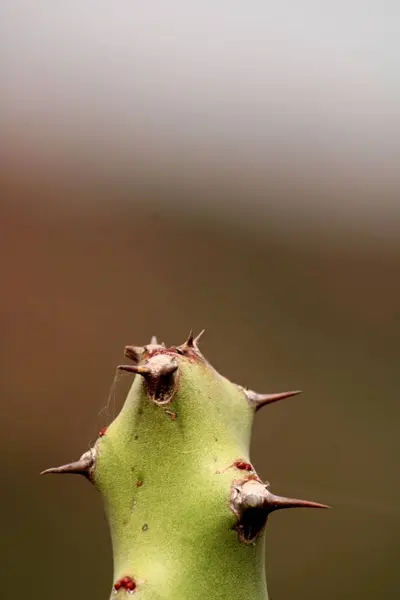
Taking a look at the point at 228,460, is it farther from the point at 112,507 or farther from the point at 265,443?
the point at 265,443

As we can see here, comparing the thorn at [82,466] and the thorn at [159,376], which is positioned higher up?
the thorn at [159,376]

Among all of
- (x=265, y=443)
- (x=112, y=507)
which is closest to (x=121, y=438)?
(x=112, y=507)

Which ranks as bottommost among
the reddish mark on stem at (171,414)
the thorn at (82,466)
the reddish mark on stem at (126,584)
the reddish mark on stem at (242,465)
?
the reddish mark on stem at (126,584)

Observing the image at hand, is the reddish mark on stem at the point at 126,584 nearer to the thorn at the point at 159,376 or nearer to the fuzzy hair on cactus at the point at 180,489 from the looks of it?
the fuzzy hair on cactus at the point at 180,489

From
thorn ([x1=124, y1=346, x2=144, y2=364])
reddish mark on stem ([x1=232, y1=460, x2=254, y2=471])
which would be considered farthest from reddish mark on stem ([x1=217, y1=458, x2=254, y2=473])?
thorn ([x1=124, y1=346, x2=144, y2=364])

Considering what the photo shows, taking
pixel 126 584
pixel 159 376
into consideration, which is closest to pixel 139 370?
pixel 159 376

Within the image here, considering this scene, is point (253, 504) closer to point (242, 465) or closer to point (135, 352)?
point (242, 465)

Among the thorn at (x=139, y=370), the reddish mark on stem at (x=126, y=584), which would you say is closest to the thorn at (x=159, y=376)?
the thorn at (x=139, y=370)
